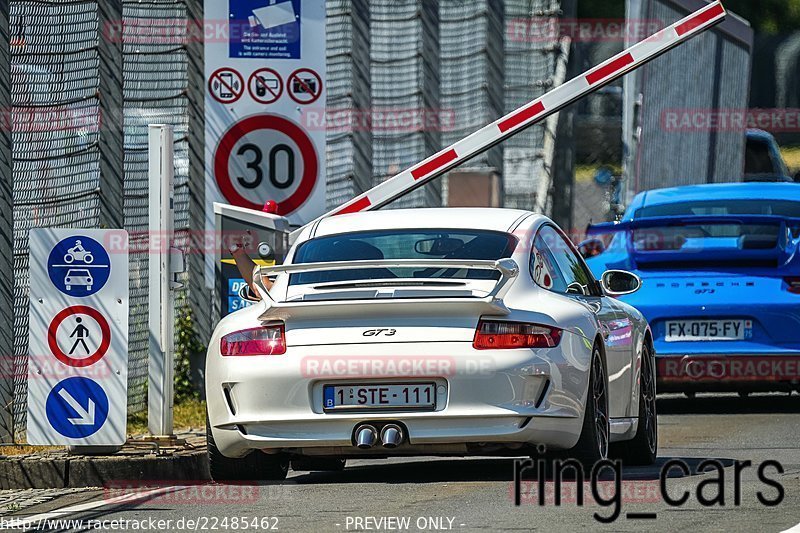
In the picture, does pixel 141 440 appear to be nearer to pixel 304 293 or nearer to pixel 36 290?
pixel 36 290

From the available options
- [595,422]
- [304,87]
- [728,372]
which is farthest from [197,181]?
[595,422]

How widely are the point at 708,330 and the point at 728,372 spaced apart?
31 cm

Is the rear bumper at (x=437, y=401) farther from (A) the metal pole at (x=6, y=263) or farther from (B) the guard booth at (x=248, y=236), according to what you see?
(B) the guard booth at (x=248, y=236)

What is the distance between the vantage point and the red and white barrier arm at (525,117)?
12500 millimetres

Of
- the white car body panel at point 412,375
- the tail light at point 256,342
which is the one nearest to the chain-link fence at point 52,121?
the tail light at point 256,342

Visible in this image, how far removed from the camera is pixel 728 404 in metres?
14.4

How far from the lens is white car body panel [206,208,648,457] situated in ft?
28.0

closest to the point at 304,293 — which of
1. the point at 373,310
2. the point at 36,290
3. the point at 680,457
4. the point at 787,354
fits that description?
the point at 373,310

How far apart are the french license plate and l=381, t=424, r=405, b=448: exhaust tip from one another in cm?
499

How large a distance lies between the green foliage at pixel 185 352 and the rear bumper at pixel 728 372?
10.7 feet

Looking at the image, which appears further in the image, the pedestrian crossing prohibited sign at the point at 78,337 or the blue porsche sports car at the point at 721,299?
the blue porsche sports car at the point at 721,299

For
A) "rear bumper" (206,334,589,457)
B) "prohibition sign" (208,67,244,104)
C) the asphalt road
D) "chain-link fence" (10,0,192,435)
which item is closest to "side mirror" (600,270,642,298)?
the asphalt road

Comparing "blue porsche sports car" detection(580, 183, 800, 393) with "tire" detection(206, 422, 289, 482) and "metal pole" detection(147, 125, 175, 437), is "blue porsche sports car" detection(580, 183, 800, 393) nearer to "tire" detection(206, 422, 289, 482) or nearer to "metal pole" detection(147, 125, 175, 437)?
"metal pole" detection(147, 125, 175, 437)

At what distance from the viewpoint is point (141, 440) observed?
10641 millimetres
